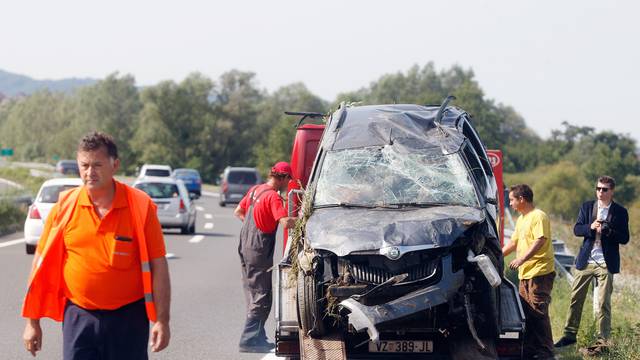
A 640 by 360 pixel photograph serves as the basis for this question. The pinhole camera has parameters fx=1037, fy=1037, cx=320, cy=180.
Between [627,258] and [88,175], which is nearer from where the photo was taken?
[88,175]

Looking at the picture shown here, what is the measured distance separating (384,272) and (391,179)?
150cm

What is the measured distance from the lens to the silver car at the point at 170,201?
27406 mm

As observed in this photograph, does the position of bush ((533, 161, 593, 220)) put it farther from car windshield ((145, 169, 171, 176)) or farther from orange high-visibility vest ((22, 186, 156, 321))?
orange high-visibility vest ((22, 186, 156, 321))

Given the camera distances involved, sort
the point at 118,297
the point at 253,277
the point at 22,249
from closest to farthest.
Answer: the point at 118,297 < the point at 253,277 < the point at 22,249

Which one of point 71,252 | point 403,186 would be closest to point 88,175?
point 71,252

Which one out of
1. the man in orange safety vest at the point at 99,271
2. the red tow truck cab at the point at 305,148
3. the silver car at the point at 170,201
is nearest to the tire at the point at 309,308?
the man in orange safety vest at the point at 99,271

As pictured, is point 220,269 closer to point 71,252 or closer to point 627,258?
point 627,258

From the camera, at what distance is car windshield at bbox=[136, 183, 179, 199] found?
27734 mm

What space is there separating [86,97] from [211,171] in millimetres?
25391

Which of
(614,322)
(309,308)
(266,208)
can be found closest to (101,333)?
(309,308)

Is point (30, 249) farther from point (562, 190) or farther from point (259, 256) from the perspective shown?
point (562, 190)

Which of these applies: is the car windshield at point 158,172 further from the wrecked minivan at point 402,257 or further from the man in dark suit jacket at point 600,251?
the wrecked minivan at point 402,257

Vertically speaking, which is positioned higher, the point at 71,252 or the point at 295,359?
the point at 71,252

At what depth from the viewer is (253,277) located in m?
9.91
